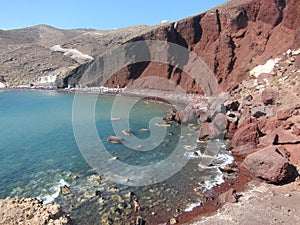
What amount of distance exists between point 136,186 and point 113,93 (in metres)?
59.7

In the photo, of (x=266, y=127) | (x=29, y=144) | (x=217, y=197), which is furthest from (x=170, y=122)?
(x=217, y=197)

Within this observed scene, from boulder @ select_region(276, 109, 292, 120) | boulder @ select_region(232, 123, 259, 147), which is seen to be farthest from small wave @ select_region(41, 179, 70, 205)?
boulder @ select_region(276, 109, 292, 120)

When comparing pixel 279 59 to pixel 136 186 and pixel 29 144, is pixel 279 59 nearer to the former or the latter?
pixel 136 186

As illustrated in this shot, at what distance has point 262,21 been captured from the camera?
56000mm

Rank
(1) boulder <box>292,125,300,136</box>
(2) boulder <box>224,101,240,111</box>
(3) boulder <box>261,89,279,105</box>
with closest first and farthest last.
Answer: (1) boulder <box>292,125,300,136</box> < (3) boulder <box>261,89,279,105</box> < (2) boulder <box>224,101,240,111</box>

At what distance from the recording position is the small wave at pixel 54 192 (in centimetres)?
2005

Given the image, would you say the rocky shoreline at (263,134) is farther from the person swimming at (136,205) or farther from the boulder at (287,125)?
the person swimming at (136,205)

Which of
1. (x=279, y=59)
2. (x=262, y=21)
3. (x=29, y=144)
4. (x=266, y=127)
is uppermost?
(x=262, y=21)

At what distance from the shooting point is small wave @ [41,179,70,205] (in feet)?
65.8

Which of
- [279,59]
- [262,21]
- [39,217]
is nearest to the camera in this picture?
[39,217]

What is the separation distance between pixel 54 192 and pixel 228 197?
13.0 metres

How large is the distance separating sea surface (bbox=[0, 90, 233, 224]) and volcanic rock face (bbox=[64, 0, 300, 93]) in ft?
83.5

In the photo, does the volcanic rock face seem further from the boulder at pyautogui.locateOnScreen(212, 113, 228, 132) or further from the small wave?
the small wave

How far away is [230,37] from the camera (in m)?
61.7
